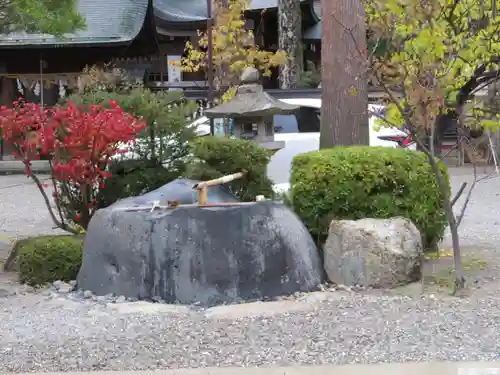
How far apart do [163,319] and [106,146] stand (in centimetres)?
229

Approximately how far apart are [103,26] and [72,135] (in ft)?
52.1

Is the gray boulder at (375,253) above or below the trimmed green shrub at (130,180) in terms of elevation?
below

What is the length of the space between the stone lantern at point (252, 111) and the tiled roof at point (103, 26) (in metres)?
12.1

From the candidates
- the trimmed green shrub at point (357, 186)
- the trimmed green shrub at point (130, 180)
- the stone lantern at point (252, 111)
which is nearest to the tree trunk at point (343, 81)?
the stone lantern at point (252, 111)

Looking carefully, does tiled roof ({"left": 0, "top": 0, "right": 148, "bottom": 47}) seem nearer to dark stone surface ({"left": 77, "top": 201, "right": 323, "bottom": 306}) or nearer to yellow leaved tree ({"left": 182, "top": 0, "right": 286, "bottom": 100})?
yellow leaved tree ({"left": 182, "top": 0, "right": 286, "bottom": 100})

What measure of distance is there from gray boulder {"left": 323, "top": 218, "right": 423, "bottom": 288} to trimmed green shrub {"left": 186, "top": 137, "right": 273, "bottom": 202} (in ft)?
3.54

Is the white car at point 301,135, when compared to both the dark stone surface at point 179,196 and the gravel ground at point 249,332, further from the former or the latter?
the gravel ground at point 249,332

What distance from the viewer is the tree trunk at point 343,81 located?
8.95 metres

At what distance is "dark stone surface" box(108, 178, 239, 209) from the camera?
24.5 ft

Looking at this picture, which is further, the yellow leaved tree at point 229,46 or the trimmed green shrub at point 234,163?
the yellow leaved tree at point 229,46

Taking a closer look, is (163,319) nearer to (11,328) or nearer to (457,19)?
(11,328)

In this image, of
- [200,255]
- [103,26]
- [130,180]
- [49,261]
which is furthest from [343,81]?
[103,26]

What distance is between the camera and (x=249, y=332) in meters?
5.70

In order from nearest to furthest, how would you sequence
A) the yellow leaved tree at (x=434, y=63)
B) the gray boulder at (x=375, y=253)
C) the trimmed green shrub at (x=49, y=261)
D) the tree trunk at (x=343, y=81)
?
the gray boulder at (x=375, y=253)
the yellow leaved tree at (x=434, y=63)
the trimmed green shrub at (x=49, y=261)
the tree trunk at (x=343, y=81)
